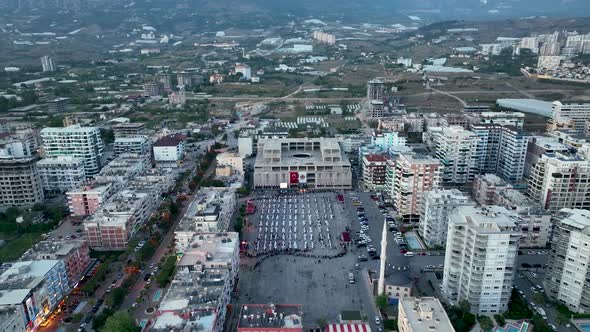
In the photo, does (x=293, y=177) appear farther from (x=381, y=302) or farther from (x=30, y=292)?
(x=30, y=292)

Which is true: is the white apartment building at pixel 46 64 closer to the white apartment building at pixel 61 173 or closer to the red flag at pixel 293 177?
the white apartment building at pixel 61 173

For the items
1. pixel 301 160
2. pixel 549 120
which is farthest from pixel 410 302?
pixel 549 120

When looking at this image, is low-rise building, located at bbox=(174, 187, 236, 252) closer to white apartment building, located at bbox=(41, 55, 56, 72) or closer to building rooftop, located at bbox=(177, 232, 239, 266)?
building rooftop, located at bbox=(177, 232, 239, 266)

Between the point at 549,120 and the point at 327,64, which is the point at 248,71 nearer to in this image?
the point at 327,64

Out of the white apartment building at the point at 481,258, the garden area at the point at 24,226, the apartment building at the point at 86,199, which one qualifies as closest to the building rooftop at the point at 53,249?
the garden area at the point at 24,226

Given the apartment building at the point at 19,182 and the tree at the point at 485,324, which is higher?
the apartment building at the point at 19,182

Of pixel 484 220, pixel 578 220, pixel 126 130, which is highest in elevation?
pixel 484 220

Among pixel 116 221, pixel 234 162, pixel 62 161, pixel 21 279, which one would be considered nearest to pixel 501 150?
pixel 234 162

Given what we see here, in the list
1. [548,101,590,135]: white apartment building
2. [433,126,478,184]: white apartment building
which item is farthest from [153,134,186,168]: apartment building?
[548,101,590,135]: white apartment building
